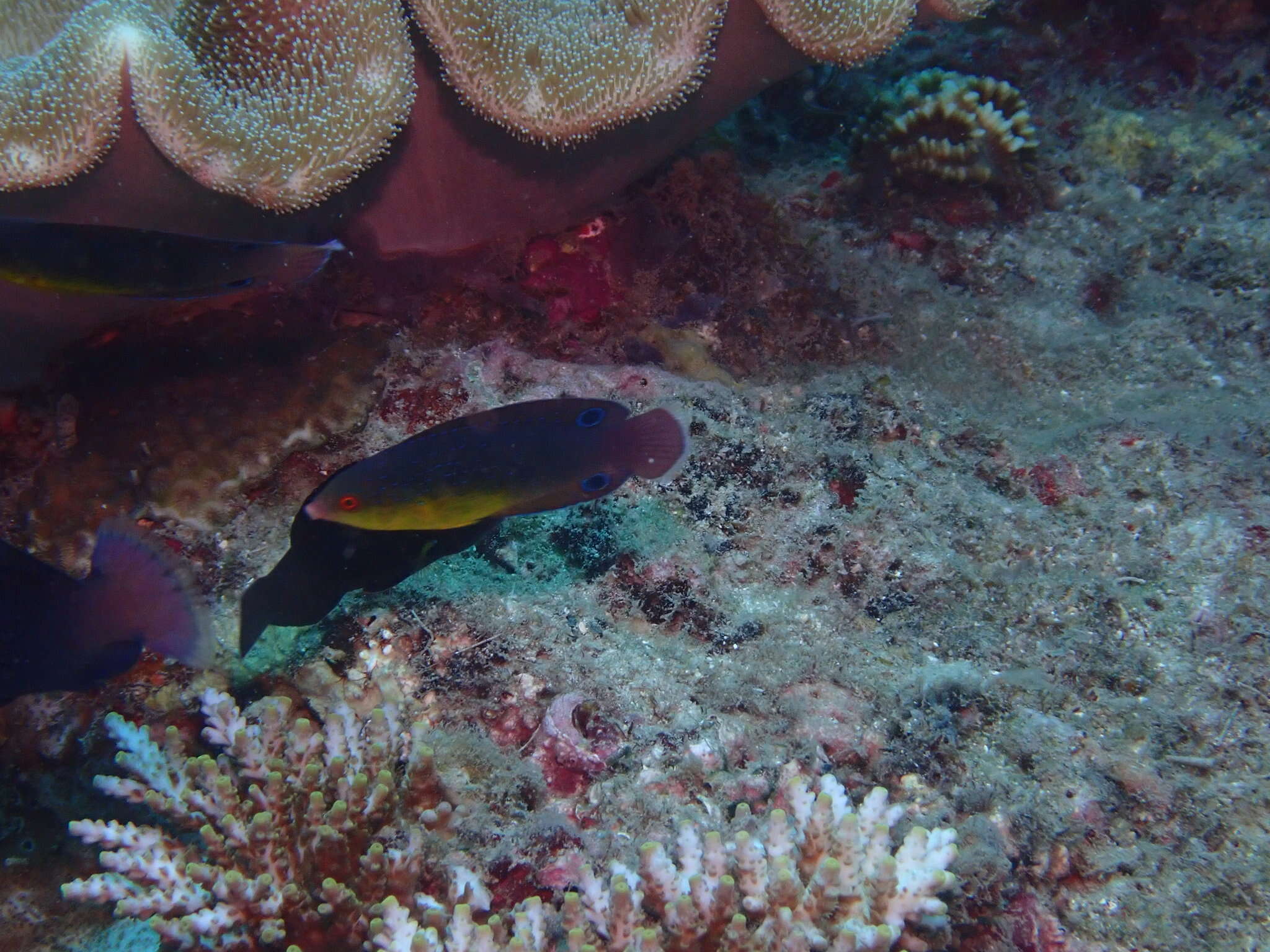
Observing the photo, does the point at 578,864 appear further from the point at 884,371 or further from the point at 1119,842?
the point at 884,371

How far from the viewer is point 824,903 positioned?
1977mm

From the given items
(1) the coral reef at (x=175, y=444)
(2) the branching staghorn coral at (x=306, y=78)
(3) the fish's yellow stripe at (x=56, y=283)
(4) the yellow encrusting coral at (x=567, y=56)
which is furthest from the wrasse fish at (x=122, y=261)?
(4) the yellow encrusting coral at (x=567, y=56)

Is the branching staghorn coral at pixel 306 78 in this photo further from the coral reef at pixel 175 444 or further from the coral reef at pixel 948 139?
the coral reef at pixel 948 139

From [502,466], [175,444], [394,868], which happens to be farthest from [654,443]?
[175,444]

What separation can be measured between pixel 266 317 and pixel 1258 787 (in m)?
4.11

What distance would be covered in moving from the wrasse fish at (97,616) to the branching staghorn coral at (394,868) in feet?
0.76

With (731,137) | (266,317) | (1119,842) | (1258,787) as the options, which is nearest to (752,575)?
(1119,842)

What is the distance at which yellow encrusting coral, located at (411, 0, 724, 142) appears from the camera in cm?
278

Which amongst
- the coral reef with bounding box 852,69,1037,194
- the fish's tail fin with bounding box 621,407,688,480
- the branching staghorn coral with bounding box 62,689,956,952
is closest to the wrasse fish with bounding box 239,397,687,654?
the fish's tail fin with bounding box 621,407,688,480

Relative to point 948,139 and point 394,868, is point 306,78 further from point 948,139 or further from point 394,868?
point 948,139

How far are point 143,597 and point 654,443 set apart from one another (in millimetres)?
1763

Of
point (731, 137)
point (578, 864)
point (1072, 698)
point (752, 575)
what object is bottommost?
point (578, 864)

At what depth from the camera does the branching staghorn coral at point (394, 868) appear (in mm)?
1937

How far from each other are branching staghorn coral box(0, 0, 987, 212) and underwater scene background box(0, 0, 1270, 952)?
0.05ft
